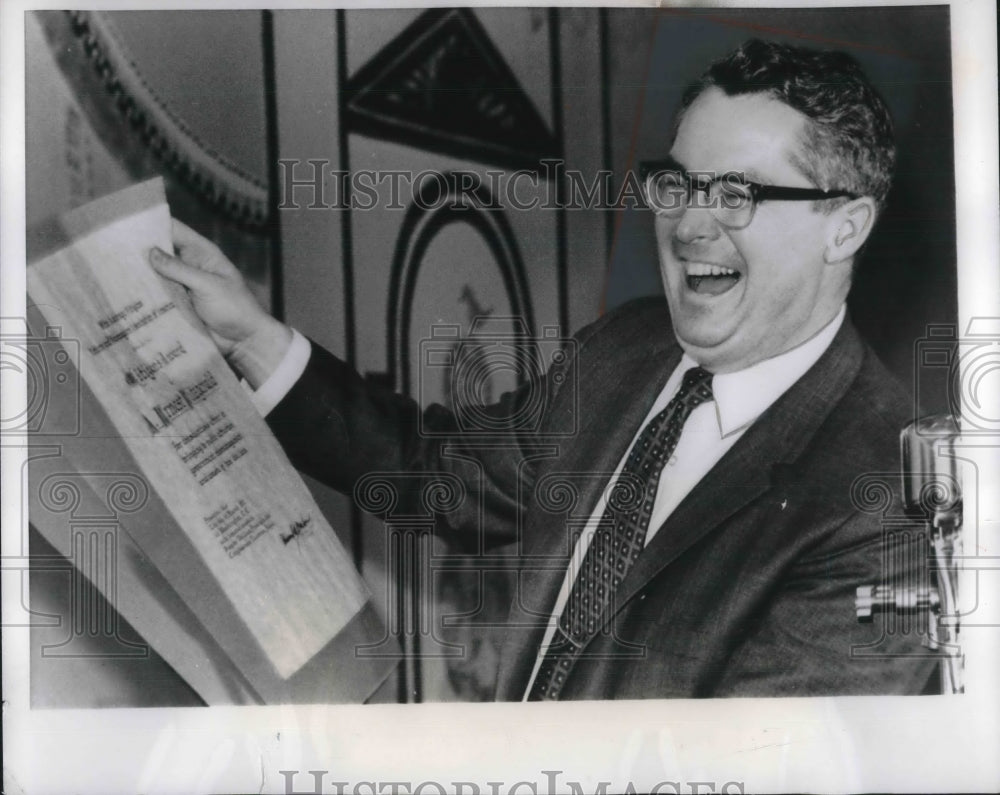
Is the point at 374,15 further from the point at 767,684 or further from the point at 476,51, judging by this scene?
the point at 767,684

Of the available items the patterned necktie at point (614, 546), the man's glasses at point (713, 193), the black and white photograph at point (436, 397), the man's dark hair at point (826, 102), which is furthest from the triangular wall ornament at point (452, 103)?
the patterned necktie at point (614, 546)

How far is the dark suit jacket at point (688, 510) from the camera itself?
2.29 meters

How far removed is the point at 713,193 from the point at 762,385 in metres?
0.42

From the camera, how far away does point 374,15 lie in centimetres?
237

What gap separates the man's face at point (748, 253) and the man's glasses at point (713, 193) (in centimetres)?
1

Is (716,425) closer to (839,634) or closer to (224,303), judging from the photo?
(839,634)

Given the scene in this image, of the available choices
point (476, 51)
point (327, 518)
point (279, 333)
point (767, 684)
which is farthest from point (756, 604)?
point (476, 51)

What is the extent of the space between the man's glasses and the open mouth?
0.09m

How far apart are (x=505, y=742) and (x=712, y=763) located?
0.45 meters

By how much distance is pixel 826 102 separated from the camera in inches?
91.2

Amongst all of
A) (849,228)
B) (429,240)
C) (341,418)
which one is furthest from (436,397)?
(849,228)

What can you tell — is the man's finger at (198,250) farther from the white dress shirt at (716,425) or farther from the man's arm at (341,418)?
the white dress shirt at (716,425)

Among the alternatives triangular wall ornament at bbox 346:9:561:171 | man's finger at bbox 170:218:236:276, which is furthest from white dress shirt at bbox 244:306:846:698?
man's finger at bbox 170:218:236:276

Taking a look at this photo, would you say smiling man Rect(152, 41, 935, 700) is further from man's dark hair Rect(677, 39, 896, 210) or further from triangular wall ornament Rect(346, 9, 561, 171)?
triangular wall ornament Rect(346, 9, 561, 171)
